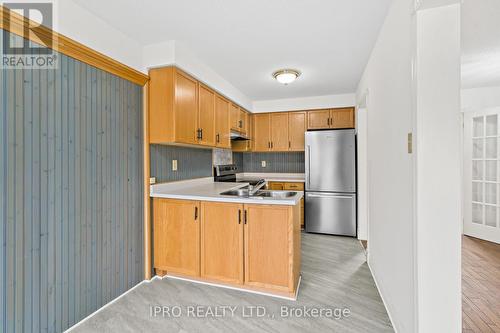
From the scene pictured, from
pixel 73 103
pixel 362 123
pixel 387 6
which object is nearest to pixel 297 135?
pixel 362 123

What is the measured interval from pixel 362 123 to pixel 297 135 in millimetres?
1203

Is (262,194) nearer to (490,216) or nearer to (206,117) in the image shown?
(206,117)

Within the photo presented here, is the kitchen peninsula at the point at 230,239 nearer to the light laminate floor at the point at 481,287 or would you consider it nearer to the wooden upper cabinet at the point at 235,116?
the light laminate floor at the point at 481,287

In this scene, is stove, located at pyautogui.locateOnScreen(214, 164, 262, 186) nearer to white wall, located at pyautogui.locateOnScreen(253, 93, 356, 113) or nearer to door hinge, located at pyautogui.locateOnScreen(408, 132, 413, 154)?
white wall, located at pyautogui.locateOnScreen(253, 93, 356, 113)

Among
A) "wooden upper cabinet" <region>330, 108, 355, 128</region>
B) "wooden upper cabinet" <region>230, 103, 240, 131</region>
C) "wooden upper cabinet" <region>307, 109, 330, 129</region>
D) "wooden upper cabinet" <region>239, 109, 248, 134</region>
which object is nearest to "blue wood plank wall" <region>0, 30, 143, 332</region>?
"wooden upper cabinet" <region>230, 103, 240, 131</region>

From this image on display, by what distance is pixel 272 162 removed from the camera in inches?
193

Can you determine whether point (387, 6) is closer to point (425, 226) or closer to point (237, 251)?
point (425, 226)

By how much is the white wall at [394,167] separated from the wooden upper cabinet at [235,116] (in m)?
2.01

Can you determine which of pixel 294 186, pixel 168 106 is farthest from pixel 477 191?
pixel 168 106

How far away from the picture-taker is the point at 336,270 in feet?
8.57

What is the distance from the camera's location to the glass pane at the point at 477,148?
3711 mm

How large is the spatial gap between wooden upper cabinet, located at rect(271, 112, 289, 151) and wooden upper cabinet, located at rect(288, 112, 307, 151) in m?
0.08

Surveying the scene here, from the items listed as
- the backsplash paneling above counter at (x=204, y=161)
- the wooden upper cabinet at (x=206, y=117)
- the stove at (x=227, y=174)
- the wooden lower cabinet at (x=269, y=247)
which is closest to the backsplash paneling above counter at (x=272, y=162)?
the backsplash paneling above counter at (x=204, y=161)

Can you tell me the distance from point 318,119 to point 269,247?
2.91 m
